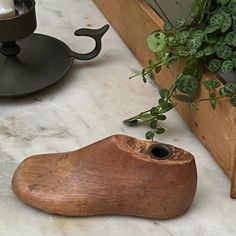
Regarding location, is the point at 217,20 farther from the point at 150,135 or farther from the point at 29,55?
the point at 29,55

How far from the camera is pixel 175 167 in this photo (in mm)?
547

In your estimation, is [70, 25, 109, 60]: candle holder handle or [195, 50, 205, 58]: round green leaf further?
[70, 25, 109, 60]: candle holder handle

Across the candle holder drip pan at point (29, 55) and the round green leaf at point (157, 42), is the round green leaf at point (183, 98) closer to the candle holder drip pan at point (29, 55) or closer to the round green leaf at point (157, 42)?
the round green leaf at point (157, 42)

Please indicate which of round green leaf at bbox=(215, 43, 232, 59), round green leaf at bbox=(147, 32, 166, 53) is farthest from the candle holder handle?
round green leaf at bbox=(215, 43, 232, 59)

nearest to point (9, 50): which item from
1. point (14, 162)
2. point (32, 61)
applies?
point (32, 61)

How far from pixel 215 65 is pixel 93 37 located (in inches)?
8.6

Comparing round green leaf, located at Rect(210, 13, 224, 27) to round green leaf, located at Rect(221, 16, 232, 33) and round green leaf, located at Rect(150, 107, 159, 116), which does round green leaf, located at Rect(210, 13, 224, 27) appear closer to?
round green leaf, located at Rect(221, 16, 232, 33)

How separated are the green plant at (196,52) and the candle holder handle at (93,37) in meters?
0.12

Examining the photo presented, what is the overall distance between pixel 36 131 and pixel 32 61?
0.12 metres

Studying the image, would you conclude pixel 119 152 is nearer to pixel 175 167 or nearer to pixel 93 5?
pixel 175 167

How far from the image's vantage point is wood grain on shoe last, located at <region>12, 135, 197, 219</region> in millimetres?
553

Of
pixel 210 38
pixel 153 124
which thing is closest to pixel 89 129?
pixel 153 124

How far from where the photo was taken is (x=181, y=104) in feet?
2.31

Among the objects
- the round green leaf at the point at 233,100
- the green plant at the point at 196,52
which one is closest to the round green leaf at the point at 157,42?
the green plant at the point at 196,52
